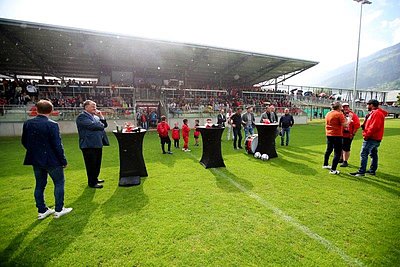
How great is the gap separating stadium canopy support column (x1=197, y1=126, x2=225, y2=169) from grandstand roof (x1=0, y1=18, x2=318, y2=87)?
15.2 meters

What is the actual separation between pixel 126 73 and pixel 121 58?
17.2 ft

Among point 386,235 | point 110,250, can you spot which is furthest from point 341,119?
point 110,250

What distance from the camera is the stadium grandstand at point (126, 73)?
53.8ft

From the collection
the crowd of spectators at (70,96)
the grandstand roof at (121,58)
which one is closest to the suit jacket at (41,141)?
the crowd of spectators at (70,96)

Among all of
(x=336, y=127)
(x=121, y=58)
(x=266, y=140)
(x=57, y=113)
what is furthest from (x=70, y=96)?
(x=336, y=127)

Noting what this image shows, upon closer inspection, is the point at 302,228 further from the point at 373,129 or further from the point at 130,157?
the point at 130,157

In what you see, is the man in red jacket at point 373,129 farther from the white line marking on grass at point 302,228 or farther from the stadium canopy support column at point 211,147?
the stadium canopy support column at point 211,147

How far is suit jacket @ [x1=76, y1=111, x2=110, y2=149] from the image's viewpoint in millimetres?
4262

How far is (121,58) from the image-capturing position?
79.1 ft

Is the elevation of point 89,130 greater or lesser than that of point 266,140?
greater

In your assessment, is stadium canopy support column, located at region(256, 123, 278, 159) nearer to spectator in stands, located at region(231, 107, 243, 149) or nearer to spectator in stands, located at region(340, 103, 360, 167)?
spectator in stands, located at region(231, 107, 243, 149)

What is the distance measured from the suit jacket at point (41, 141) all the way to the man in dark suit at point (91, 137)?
105cm

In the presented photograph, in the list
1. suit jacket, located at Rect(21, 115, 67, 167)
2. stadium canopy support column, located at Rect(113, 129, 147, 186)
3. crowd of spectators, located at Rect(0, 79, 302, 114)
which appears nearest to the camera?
suit jacket, located at Rect(21, 115, 67, 167)

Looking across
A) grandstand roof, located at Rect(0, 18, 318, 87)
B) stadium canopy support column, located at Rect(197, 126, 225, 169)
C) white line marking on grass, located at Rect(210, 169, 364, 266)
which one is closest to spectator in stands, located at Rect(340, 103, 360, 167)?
stadium canopy support column, located at Rect(197, 126, 225, 169)
